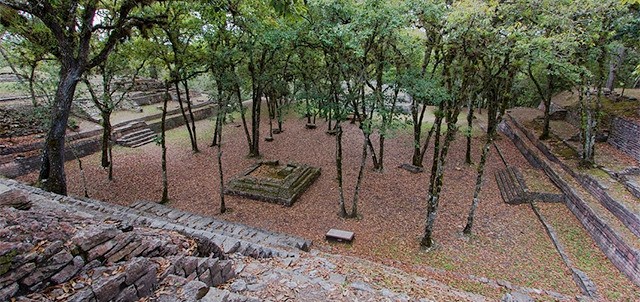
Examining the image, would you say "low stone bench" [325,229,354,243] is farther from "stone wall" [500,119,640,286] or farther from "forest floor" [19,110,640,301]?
"stone wall" [500,119,640,286]

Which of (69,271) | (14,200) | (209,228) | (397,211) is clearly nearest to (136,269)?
(69,271)

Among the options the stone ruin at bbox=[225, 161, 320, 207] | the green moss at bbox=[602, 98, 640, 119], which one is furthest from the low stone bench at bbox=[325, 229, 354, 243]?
the green moss at bbox=[602, 98, 640, 119]

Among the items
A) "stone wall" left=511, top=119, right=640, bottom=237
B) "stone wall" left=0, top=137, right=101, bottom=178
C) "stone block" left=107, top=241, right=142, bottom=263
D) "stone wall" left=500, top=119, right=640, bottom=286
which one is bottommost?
"stone wall" left=500, top=119, right=640, bottom=286

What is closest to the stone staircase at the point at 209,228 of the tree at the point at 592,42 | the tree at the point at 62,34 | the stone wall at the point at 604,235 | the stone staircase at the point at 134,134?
the tree at the point at 62,34

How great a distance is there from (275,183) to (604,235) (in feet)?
35.4

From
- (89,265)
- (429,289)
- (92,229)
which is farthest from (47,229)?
(429,289)

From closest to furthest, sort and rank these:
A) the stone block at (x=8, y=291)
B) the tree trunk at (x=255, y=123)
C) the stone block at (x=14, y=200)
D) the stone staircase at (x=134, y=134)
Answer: the stone block at (x=8, y=291) < the stone block at (x=14, y=200) < the tree trunk at (x=255, y=123) < the stone staircase at (x=134, y=134)

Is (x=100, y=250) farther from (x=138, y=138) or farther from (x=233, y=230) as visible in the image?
(x=138, y=138)

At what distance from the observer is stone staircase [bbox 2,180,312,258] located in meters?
7.18

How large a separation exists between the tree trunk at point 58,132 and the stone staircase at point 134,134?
9039 millimetres

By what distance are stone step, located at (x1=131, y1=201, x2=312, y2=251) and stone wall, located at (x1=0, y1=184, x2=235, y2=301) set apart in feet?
12.3

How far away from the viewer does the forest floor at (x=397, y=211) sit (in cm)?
850

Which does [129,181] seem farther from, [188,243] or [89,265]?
[89,265]

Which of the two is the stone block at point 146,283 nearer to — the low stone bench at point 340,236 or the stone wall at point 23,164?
the low stone bench at point 340,236
